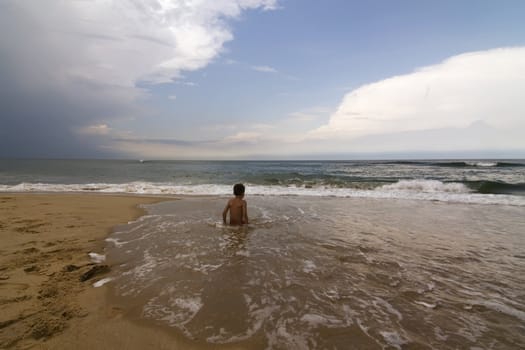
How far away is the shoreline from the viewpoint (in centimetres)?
224

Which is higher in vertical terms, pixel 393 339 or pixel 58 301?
pixel 58 301

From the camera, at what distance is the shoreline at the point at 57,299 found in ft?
7.36

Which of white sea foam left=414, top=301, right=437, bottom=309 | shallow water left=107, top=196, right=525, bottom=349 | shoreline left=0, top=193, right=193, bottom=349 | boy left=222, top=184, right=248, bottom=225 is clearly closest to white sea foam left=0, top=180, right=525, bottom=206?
shallow water left=107, top=196, right=525, bottom=349

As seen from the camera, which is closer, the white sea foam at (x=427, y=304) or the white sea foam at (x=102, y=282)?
the white sea foam at (x=427, y=304)

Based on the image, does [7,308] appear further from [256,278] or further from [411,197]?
[411,197]

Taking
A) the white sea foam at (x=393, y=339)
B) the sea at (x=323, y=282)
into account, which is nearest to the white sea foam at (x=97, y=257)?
the sea at (x=323, y=282)

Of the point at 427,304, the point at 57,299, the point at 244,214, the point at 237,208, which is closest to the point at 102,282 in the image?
the point at 57,299

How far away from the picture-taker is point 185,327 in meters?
2.45

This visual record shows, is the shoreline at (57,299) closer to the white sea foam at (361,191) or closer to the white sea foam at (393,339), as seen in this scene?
the white sea foam at (393,339)

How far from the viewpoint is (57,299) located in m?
2.86

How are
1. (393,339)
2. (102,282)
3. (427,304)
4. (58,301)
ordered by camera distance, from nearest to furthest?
(393,339), (58,301), (427,304), (102,282)

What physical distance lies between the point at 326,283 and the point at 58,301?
3230mm

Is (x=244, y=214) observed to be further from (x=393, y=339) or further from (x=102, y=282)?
(x=393, y=339)

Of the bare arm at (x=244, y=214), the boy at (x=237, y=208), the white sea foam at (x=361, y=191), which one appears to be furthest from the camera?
the white sea foam at (x=361, y=191)
